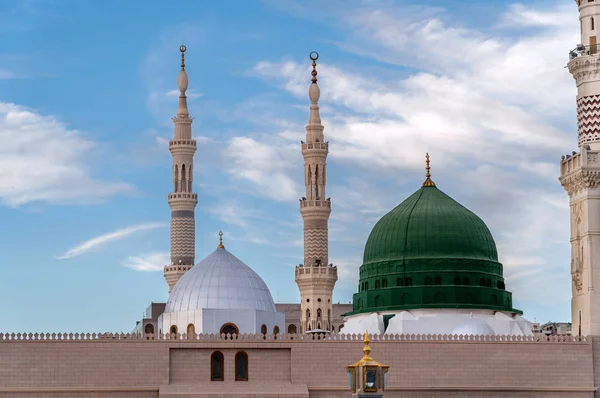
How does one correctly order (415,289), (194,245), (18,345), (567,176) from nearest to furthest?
(18,345), (567,176), (415,289), (194,245)

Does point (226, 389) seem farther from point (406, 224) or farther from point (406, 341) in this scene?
point (406, 224)

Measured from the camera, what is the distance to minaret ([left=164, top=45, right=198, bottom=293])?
5822 centimetres

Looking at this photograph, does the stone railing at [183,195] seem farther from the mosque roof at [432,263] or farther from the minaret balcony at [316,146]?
the mosque roof at [432,263]

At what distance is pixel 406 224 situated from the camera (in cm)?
4694

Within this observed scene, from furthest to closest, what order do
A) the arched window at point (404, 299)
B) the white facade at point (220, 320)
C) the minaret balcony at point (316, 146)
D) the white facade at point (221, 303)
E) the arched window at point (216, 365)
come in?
the minaret balcony at point (316, 146), the arched window at point (404, 299), the white facade at point (221, 303), the white facade at point (220, 320), the arched window at point (216, 365)

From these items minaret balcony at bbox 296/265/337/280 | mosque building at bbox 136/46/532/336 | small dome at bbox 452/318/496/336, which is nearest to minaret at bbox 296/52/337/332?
minaret balcony at bbox 296/265/337/280

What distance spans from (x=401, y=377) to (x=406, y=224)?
10052 mm

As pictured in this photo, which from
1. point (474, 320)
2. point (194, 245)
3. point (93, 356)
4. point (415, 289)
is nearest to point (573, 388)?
point (474, 320)

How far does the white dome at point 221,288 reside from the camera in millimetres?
40750

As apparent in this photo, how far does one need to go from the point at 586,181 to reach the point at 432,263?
8.30 metres

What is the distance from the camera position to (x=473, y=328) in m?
41.6

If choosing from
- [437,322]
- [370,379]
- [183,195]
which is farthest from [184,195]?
[370,379]

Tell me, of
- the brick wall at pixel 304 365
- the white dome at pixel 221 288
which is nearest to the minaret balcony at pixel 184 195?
the white dome at pixel 221 288

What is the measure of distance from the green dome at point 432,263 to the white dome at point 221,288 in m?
6.19
